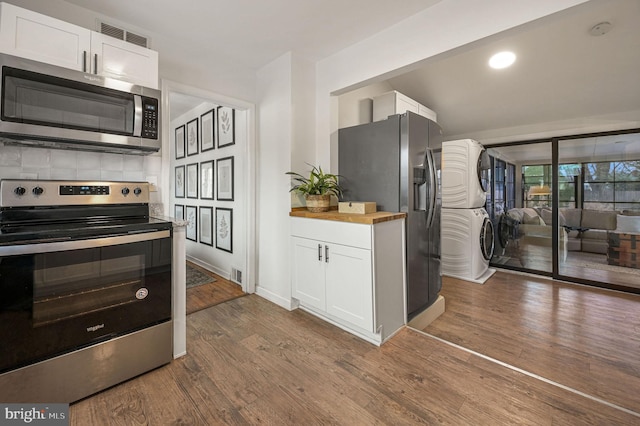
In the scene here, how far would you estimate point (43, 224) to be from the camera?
5.61ft

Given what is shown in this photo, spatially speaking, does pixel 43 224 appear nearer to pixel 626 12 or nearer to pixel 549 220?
pixel 626 12

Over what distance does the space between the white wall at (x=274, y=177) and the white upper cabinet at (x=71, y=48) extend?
116 cm

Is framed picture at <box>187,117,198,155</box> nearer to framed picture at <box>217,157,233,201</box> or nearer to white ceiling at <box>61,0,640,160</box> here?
framed picture at <box>217,157,233,201</box>

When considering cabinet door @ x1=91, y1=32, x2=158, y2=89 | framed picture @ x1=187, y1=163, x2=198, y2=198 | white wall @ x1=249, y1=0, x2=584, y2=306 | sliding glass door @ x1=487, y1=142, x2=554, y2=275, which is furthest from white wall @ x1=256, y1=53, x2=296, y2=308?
sliding glass door @ x1=487, y1=142, x2=554, y2=275

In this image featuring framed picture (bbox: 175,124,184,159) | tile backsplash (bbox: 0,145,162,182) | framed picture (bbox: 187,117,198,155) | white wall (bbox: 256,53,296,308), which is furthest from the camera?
framed picture (bbox: 175,124,184,159)

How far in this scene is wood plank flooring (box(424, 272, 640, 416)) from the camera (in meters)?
1.81

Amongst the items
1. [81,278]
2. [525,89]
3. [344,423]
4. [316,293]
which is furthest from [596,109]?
[81,278]

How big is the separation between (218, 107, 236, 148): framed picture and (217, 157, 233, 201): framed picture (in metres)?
0.23

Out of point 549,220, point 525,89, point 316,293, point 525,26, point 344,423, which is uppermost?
point 525,89

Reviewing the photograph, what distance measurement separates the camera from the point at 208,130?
4.11m

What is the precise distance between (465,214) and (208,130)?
12.8 ft

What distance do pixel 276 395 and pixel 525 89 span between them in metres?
4.12

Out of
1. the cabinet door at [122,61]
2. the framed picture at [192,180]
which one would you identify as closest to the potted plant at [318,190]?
the cabinet door at [122,61]

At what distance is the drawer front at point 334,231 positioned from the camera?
2.06 meters
